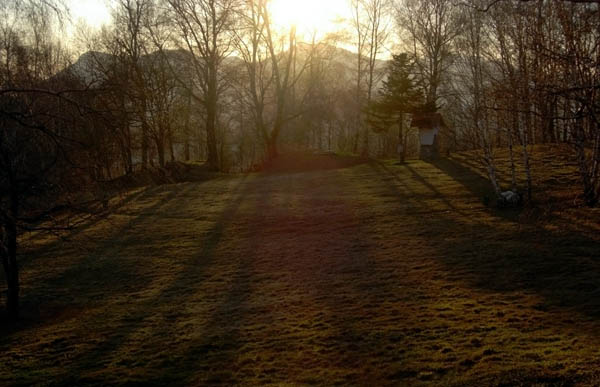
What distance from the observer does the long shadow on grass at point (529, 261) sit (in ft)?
26.7

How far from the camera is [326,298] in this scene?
29.6 ft

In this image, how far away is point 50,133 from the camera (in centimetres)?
520

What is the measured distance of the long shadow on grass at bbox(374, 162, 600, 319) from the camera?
812cm

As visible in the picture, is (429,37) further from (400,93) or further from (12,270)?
(12,270)

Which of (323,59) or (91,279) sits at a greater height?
(323,59)

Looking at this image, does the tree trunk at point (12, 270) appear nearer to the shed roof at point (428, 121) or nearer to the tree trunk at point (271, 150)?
the shed roof at point (428, 121)

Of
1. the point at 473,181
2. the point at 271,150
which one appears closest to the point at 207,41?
the point at 271,150

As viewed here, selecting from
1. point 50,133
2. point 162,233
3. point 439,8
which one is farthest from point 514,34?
point 439,8

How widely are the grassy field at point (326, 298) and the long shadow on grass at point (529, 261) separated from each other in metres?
0.05

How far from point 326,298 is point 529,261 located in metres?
4.20

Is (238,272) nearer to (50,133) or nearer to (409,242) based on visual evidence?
(409,242)

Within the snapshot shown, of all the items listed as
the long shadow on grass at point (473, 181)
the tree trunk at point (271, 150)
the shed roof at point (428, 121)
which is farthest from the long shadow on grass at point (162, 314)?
the tree trunk at point (271, 150)

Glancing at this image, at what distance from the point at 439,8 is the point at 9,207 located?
3094 centimetres

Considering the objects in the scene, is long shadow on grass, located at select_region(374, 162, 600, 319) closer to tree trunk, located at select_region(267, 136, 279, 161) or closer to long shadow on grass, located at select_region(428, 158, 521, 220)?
long shadow on grass, located at select_region(428, 158, 521, 220)
